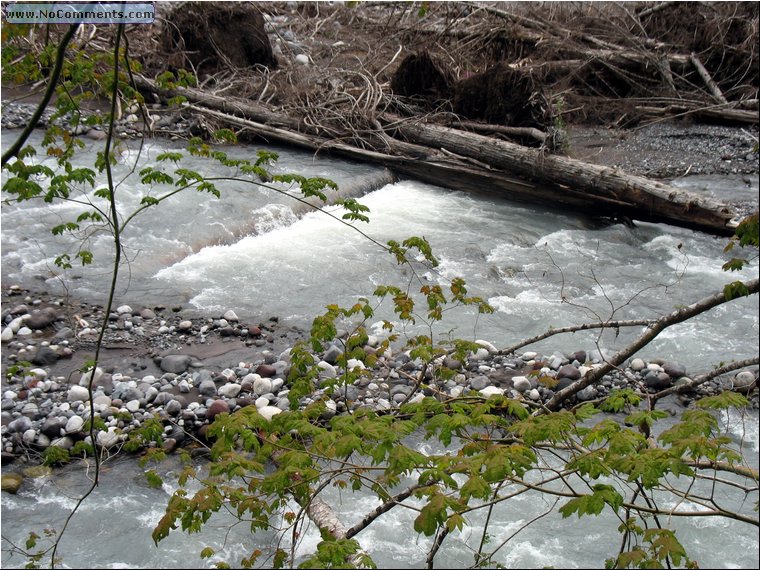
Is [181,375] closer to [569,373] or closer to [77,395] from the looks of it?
[77,395]

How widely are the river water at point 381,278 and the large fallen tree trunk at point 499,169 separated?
214mm

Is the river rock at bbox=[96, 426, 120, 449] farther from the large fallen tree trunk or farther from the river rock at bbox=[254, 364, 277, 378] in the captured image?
the large fallen tree trunk

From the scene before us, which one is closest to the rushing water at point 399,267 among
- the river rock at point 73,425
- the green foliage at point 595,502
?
Result: the river rock at point 73,425

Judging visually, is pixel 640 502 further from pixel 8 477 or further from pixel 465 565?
pixel 8 477

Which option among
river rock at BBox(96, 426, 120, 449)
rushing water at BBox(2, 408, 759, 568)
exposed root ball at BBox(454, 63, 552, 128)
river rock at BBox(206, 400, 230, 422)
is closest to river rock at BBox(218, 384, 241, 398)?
river rock at BBox(206, 400, 230, 422)

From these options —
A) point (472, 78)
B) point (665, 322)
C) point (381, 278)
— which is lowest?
point (381, 278)

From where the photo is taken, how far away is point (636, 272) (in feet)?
23.8

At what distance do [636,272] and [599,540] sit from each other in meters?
3.97

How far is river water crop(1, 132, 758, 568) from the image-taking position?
378 centimetres

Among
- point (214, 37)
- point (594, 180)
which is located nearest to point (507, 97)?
point (594, 180)

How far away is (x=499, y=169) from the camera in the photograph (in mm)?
8875

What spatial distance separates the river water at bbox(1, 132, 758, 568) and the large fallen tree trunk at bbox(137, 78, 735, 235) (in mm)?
214

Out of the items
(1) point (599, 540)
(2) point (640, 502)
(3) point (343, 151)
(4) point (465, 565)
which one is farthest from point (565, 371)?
(3) point (343, 151)

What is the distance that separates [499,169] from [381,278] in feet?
9.11
